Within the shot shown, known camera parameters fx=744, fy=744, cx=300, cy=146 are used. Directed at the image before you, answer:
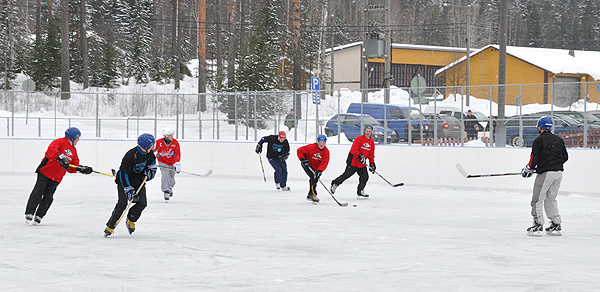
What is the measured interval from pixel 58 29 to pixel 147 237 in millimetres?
35353

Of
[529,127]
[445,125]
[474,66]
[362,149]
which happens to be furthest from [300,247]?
[474,66]

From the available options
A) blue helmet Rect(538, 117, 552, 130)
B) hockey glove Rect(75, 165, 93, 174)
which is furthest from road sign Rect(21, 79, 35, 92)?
blue helmet Rect(538, 117, 552, 130)

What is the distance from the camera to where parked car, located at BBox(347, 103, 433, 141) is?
1794cm

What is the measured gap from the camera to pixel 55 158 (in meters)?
9.74

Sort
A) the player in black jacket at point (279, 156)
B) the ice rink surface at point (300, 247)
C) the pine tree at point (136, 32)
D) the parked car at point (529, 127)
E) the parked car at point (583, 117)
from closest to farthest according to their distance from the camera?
the ice rink surface at point (300, 247)
the parked car at point (583, 117)
the parked car at point (529, 127)
the player in black jacket at point (279, 156)
the pine tree at point (136, 32)

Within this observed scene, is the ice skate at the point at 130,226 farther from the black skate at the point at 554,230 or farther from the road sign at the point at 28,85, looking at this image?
the road sign at the point at 28,85

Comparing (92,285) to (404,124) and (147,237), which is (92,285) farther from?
(404,124)

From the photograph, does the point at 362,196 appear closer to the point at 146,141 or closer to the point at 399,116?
the point at 399,116

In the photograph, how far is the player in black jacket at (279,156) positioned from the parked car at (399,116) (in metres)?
3.37

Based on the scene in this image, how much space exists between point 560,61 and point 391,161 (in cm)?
3027

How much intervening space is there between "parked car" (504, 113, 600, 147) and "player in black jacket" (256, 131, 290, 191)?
489cm

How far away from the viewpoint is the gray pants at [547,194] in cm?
903

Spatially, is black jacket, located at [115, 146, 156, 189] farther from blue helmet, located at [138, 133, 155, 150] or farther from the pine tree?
the pine tree

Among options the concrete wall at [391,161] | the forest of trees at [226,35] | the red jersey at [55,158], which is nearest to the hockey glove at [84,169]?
the red jersey at [55,158]
